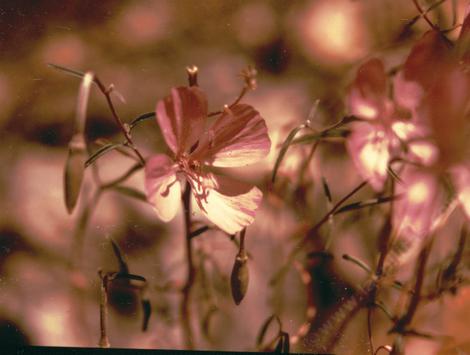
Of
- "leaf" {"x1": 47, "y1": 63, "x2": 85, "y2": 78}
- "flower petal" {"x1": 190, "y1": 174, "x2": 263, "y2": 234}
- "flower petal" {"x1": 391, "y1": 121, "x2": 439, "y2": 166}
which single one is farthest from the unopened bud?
"leaf" {"x1": 47, "y1": 63, "x2": 85, "y2": 78}

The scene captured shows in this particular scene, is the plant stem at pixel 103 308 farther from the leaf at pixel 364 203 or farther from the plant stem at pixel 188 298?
the leaf at pixel 364 203

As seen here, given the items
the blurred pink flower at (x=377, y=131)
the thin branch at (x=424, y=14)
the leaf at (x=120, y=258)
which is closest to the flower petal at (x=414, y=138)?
the blurred pink flower at (x=377, y=131)

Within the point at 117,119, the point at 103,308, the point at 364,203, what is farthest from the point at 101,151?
the point at 364,203

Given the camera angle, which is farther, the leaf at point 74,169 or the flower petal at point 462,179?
the flower petal at point 462,179

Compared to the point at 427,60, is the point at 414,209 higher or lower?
lower

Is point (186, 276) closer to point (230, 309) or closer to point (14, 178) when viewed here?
point (230, 309)

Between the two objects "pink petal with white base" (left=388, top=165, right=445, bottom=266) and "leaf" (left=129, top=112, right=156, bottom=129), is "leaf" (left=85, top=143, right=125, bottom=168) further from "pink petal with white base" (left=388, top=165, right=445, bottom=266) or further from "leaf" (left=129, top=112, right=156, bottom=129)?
"pink petal with white base" (left=388, top=165, right=445, bottom=266)

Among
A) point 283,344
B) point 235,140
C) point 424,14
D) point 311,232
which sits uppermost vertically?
point 424,14

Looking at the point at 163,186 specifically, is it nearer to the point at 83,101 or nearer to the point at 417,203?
the point at 83,101
